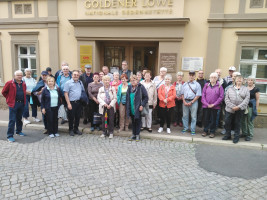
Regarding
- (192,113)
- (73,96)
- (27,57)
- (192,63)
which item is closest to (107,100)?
(73,96)

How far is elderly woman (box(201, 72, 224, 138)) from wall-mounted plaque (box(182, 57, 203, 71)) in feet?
5.72

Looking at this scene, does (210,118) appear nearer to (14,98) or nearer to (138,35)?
(138,35)

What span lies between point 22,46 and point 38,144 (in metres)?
5.71

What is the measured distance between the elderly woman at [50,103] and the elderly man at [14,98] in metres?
0.63

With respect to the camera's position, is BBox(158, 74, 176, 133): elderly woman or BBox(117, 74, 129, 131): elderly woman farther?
BBox(158, 74, 176, 133): elderly woman

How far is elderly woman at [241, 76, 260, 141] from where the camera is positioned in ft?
18.8

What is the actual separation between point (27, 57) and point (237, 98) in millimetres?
8432

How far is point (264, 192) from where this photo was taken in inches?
140

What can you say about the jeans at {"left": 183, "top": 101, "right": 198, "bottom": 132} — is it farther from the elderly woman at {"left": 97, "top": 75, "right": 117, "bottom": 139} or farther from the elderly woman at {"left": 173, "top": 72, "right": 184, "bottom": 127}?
the elderly woman at {"left": 97, "top": 75, "right": 117, "bottom": 139}

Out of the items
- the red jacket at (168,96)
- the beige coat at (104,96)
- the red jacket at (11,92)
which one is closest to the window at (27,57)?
the red jacket at (11,92)

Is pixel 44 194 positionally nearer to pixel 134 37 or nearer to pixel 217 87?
pixel 217 87

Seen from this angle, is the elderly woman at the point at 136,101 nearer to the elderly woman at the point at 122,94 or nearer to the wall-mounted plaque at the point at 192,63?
the elderly woman at the point at 122,94

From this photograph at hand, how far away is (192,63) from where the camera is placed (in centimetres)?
762

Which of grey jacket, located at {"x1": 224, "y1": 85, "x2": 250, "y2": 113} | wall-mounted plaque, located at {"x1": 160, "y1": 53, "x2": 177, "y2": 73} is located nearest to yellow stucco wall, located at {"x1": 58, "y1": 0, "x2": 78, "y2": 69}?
wall-mounted plaque, located at {"x1": 160, "y1": 53, "x2": 177, "y2": 73}
